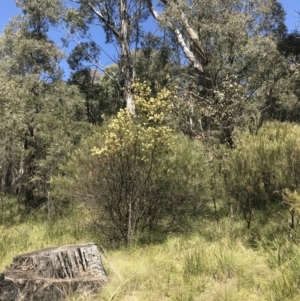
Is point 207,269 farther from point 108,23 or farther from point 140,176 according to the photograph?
point 108,23

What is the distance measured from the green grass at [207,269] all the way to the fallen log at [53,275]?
0.55 ft

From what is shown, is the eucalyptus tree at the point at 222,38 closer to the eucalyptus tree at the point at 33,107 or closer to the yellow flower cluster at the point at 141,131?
the eucalyptus tree at the point at 33,107

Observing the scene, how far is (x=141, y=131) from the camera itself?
6906 millimetres

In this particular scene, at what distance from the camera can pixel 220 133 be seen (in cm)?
797

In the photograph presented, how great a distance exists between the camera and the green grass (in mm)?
4273

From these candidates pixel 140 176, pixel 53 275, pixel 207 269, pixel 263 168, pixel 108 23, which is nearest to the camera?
pixel 53 275

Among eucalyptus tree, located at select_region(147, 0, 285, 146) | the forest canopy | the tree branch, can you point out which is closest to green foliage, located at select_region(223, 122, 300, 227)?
the forest canopy

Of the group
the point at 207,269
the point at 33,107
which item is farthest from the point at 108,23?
the point at 207,269

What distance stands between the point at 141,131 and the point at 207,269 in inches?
110

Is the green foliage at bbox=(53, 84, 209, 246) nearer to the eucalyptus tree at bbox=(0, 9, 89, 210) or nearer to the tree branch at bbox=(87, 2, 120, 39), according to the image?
the eucalyptus tree at bbox=(0, 9, 89, 210)

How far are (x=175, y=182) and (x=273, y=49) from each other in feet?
31.7

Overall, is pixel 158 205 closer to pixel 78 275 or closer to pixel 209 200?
pixel 209 200

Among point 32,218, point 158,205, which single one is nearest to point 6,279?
point 158,205

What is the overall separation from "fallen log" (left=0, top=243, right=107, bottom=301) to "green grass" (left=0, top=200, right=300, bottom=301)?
168 millimetres
